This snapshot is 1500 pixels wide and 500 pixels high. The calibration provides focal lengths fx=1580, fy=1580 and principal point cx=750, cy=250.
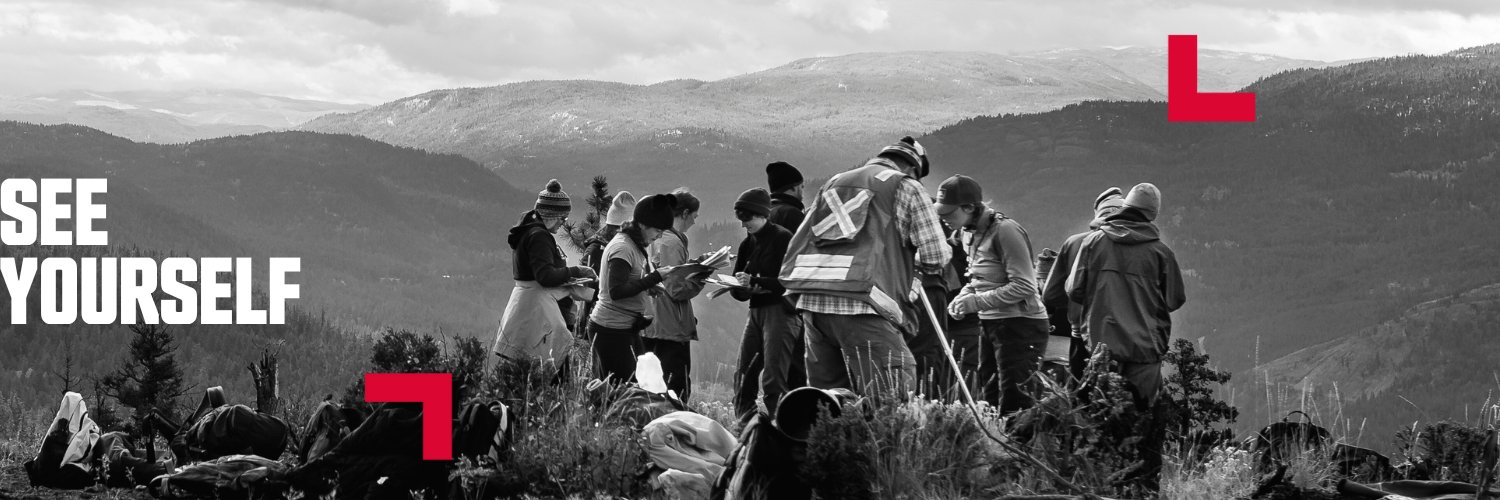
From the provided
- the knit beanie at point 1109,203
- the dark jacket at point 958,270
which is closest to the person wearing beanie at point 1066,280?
the knit beanie at point 1109,203

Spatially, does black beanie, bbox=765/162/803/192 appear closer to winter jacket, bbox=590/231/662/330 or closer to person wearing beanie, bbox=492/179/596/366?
winter jacket, bbox=590/231/662/330

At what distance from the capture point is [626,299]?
9078mm

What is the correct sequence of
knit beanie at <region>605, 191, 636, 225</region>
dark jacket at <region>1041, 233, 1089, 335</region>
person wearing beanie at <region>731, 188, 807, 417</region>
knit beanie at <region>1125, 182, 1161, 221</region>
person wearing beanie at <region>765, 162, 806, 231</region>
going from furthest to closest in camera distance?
knit beanie at <region>605, 191, 636, 225</region>, person wearing beanie at <region>765, 162, 806, 231</region>, dark jacket at <region>1041, 233, 1089, 335</region>, person wearing beanie at <region>731, 188, 807, 417</region>, knit beanie at <region>1125, 182, 1161, 221</region>

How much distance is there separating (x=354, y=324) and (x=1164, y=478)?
76.9 m

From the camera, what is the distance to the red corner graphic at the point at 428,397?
682cm

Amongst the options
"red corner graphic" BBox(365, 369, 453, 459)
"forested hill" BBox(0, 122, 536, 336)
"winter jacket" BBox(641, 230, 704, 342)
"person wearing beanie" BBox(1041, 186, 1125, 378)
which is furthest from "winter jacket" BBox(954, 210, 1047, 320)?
"forested hill" BBox(0, 122, 536, 336)

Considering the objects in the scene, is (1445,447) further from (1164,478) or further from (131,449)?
(131,449)

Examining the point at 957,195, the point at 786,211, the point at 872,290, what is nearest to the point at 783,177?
the point at 786,211

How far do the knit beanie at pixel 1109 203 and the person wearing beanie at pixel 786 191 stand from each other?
5.39 ft

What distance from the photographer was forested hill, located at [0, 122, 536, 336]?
382 ft

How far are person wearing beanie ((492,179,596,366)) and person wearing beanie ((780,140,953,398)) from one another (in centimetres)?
192

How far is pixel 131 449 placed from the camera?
8719mm

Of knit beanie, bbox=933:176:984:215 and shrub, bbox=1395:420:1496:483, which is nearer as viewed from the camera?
shrub, bbox=1395:420:1496:483

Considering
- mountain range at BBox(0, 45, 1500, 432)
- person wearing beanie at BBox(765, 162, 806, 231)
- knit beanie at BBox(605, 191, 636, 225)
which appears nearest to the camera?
person wearing beanie at BBox(765, 162, 806, 231)
